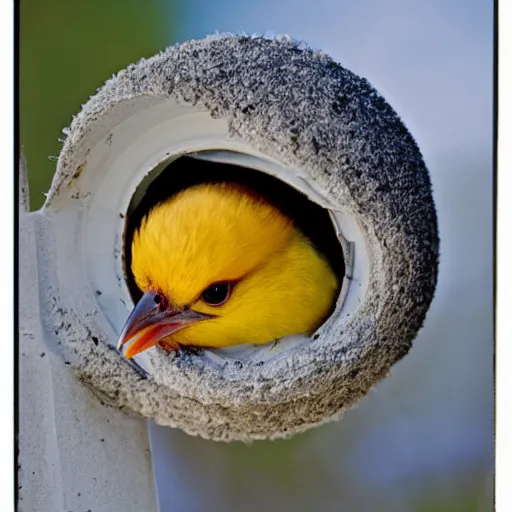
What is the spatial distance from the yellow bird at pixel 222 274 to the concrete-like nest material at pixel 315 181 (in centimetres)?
6

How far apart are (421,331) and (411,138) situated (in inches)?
9.2

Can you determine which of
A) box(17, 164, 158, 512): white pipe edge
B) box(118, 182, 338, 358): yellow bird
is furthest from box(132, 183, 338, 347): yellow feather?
box(17, 164, 158, 512): white pipe edge

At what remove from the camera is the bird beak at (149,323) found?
2.84 ft

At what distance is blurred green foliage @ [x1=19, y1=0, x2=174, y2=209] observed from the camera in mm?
951

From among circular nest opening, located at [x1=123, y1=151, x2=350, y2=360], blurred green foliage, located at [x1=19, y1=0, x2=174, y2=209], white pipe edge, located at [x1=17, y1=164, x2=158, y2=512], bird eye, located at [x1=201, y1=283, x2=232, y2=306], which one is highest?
blurred green foliage, located at [x1=19, y1=0, x2=174, y2=209]

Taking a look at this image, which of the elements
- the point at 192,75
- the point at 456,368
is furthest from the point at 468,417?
the point at 192,75

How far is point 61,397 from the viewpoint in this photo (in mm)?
925

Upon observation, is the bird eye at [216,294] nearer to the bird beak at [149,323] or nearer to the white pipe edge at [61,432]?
the bird beak at [149,323]

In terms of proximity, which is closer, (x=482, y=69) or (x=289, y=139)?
(x=289, y=139)

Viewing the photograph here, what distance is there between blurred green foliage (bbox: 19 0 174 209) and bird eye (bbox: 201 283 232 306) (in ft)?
0.83

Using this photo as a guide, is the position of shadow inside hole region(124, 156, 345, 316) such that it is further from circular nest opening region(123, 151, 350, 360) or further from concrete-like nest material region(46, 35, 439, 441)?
concrete-like nest material region(46, 35, 439, 441)

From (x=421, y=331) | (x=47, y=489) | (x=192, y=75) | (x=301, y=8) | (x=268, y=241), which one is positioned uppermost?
(x=301, y=8)

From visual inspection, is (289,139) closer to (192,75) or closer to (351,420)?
(192,75)

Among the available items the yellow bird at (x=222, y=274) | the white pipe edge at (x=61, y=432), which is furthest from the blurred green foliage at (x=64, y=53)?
the yellow bird at (x=222, y=274)
